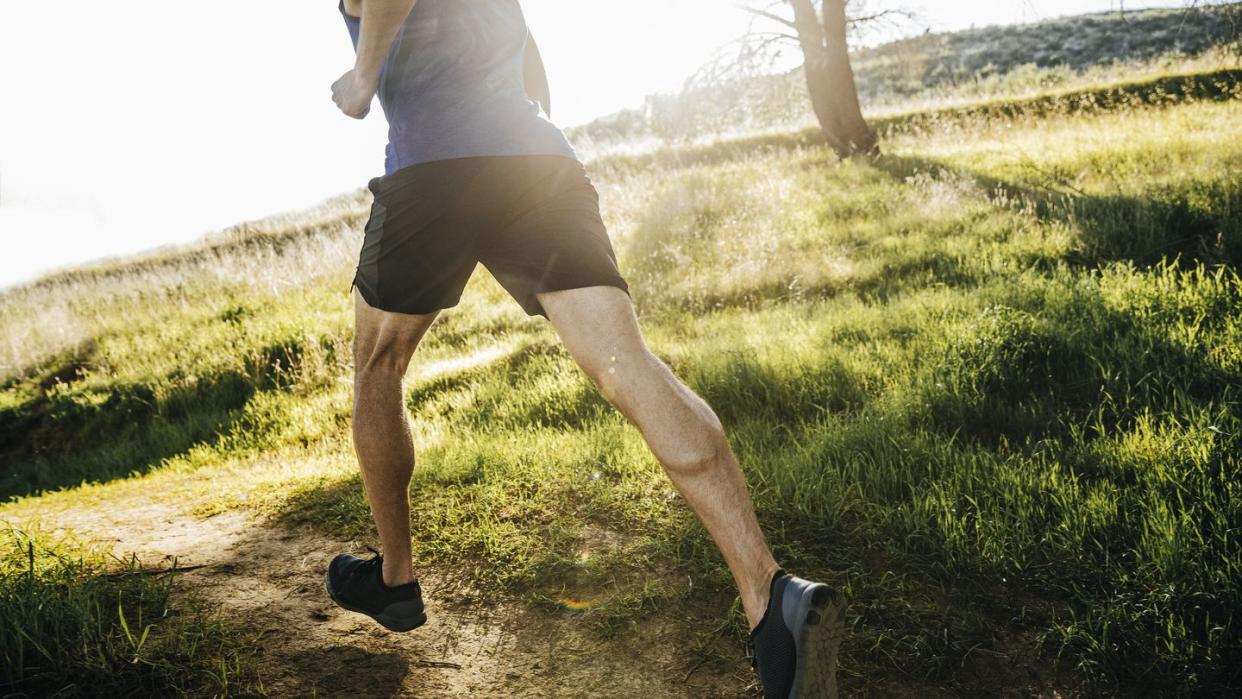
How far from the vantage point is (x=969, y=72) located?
37156 millimetres

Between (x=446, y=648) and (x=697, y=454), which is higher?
(x=697, y=454)

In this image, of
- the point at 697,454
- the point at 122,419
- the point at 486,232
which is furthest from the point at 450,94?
the point at 122,419

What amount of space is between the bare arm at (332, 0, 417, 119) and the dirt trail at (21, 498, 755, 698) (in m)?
1.63

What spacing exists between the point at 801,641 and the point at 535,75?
5.82 ft

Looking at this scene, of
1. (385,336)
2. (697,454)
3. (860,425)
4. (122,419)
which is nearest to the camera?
(697,454)

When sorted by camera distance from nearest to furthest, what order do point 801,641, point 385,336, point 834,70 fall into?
point 801,641 → point 385,336 → point 834,70

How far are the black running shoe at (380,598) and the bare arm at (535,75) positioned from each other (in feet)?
5.08

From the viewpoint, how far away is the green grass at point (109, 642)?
1.75 m

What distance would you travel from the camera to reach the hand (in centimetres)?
165

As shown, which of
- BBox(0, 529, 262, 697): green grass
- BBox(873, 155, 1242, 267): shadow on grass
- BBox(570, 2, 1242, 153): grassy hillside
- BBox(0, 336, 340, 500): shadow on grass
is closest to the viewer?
Result: BBox(0, 529, 262, 697): green grass

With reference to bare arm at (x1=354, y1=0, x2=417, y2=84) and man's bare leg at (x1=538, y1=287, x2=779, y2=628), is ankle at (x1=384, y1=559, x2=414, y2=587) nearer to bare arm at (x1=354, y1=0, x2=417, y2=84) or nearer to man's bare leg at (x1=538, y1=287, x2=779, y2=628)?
man's bare leg at (x1=538, y1=287, x2=779, y2=628)

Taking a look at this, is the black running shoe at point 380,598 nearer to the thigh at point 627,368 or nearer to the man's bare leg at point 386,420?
the man's bare leg at point 386,420

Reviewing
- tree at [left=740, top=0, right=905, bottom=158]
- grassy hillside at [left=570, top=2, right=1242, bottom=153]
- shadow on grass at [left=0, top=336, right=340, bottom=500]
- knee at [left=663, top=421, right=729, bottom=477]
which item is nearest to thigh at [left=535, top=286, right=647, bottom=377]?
knee at [left=663, top=421, right=729, bottom=477]

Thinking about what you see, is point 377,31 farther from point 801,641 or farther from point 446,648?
point 446,648
